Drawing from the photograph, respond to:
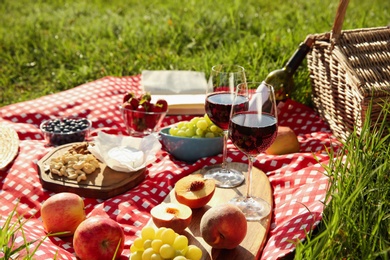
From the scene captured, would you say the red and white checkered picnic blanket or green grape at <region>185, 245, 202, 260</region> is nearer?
green grape at <region>185, 245, 202, 260</region>

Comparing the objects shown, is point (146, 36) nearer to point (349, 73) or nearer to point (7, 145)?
point (7, 145)

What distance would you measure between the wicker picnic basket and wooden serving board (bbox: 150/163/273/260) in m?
0.62

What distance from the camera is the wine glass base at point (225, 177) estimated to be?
108 inches

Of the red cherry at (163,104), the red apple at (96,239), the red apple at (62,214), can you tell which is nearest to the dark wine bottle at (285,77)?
the red cherry at (163,104)

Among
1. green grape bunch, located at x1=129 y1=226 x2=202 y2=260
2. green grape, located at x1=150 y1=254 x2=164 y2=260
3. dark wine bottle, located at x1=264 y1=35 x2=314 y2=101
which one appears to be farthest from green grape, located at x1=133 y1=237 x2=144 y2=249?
dark wine bottle, located at x1=264 y1=35 x2=314 y2=101

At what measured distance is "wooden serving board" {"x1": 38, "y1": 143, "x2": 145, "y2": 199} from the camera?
2764mm

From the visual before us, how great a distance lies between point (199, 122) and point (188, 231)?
2.97 feet

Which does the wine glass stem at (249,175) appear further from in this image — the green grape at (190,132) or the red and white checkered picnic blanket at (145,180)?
the green grape at (190,132)

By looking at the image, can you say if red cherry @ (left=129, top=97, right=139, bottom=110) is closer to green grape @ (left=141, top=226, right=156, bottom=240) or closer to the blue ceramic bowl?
the blue ceramic bowl

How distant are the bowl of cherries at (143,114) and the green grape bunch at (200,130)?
32cm

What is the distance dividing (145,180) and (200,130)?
1.35 feet

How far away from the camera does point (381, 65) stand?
3209mm

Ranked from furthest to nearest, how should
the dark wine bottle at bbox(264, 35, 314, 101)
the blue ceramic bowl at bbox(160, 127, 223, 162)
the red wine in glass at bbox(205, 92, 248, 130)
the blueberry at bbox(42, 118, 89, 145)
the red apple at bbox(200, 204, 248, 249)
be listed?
1. the dark wine bottle at bbox(264, 35, 314, 101)
2. the blueberry at bbox(42, 118, 89, 145)
3. the blue ceramic bowl at bbox(160, 127, 223, 162)
4. the red wine in glass at bbox(205, 92, 248, 130)
5. the red apple at bbox(200, 204, 248, 249)

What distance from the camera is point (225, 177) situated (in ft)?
9.21
